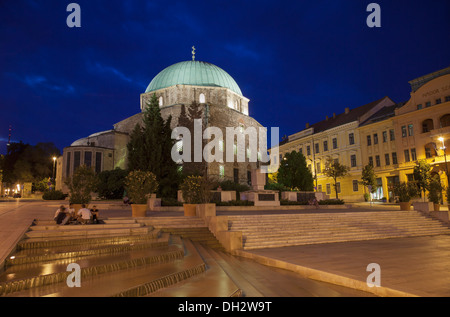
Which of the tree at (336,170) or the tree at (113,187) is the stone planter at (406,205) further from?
the tree at (113,187)

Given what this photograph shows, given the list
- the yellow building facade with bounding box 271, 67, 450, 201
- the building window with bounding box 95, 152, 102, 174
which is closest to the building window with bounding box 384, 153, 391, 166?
the yellow building facade with bounding box 271, 67, 450, 201

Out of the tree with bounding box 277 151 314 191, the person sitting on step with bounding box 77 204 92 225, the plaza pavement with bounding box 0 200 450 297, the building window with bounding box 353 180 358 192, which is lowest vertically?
the plaza pavement with bounding box 0 200 450 297

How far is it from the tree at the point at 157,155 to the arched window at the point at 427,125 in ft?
85.7

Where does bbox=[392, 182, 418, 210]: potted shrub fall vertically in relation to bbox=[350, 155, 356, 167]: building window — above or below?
below

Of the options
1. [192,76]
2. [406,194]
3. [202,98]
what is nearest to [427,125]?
[406,194]

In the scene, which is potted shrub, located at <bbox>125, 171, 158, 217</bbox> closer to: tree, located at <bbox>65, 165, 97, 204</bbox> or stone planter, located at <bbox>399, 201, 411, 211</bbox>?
tree, located at <bbox>65, 165, 97, 204</bbox>

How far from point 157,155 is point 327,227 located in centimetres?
1656

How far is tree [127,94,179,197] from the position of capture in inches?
984

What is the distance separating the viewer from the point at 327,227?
12.5 metres

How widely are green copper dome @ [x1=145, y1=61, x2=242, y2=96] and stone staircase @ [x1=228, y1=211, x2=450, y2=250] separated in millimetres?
31550

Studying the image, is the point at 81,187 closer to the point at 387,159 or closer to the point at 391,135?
the point at 387,159

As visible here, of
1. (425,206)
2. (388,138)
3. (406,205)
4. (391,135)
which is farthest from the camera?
(388,138)

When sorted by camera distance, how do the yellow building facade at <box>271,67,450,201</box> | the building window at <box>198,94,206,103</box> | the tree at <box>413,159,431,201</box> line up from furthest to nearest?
the building window at <box>198,94,206,103</box> → the yellow building facade at <box>271,67,450,201</box> → the tree at <box>413,159,431,201</box>
